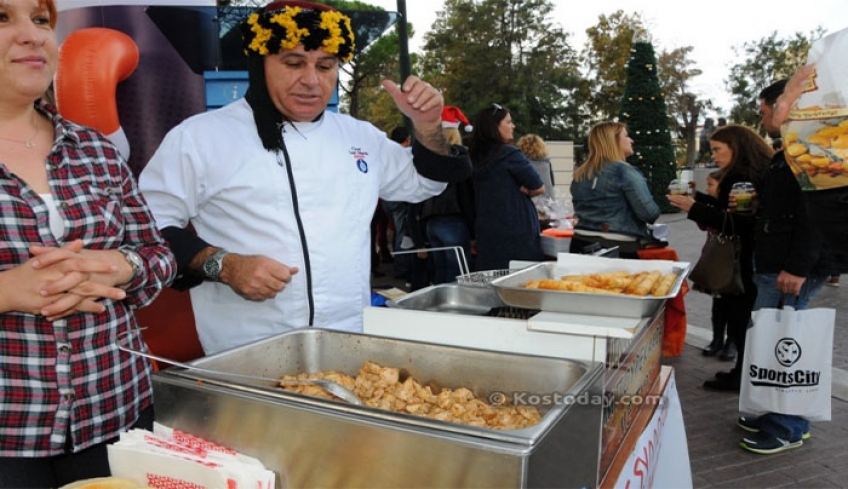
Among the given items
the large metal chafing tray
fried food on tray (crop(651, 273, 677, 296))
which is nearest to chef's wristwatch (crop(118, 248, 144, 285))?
the large metal chafing tray

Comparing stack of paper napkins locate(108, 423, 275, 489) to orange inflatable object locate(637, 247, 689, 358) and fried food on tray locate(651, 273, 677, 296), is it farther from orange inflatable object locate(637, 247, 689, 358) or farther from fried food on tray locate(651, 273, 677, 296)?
orange inflatable object locate(637, 247, 689, 358)

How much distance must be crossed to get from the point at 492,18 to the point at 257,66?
30.5 meters

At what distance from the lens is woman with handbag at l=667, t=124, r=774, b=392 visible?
12.4ft

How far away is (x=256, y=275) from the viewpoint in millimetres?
1530

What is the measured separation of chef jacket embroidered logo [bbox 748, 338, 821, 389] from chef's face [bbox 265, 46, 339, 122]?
250 cm

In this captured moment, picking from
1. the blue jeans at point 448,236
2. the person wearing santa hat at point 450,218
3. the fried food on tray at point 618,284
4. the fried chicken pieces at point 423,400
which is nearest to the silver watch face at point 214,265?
the fried chicken pieces at point 423,400

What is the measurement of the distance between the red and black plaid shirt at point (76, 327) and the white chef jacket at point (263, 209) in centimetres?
35

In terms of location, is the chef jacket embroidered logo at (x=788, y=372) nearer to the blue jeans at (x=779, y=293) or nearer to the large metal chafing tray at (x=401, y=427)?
the blue jeans at (x=779, y=293)

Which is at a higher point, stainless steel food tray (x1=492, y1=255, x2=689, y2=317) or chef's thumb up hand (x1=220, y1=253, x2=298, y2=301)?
chef's thumb up hand (x1=220, y1=253, x2=298, y2=301)

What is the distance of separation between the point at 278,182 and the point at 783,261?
261 centimetres

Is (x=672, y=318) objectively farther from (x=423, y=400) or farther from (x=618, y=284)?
(x=423, y=400)

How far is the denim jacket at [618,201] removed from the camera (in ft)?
14.1

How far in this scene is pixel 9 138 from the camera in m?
1.31

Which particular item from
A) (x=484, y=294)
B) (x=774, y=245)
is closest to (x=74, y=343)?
(x=484, y=294)
